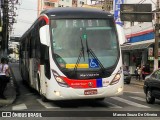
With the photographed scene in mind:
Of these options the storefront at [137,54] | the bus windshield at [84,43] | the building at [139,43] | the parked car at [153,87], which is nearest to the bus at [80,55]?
the bus windshield at [84,43]

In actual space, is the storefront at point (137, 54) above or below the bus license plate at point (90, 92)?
below

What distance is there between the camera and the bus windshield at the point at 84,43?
47.3 ft

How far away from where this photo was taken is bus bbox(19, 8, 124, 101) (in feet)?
46.5

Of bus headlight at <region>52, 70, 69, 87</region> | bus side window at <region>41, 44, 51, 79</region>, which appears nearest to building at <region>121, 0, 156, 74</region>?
bus side window at <region>41, 44, 51, 79</region>

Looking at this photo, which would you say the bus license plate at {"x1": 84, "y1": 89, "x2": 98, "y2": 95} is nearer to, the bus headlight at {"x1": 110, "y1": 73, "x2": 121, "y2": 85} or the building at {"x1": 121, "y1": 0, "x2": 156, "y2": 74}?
the bus headlight at {"x1": 110, "y1": 73, "x2": 121, "y2": 85}

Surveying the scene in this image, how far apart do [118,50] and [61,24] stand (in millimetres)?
2215

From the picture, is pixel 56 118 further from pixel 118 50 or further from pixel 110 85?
pixel 118 50

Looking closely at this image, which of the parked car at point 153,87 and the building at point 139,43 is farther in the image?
the building at point 139,43

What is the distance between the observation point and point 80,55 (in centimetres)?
1448

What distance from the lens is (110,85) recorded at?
47.3 ft

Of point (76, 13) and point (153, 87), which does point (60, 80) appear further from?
point (153, 87)

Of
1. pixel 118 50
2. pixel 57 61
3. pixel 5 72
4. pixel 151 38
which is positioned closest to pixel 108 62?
pixel 118 50

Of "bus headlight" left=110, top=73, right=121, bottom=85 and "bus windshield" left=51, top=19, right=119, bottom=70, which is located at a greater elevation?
"bus windshield" left=51, top=19, right=119, bottom=70

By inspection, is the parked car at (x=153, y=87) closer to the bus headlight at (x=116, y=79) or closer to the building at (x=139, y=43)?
the bus headlight at (x=116, y=79)
